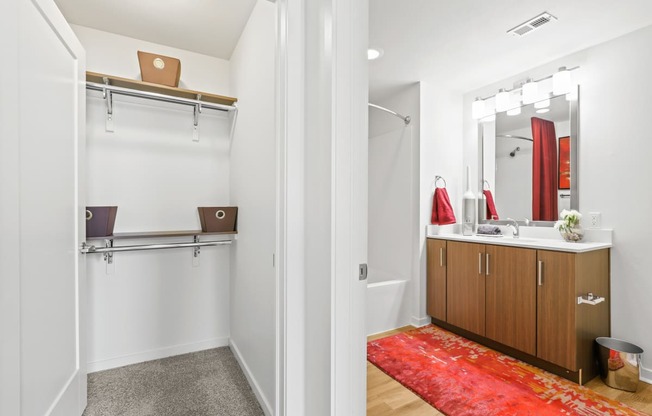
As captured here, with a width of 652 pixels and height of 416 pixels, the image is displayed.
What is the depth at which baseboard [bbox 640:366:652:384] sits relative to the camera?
6.63 ft

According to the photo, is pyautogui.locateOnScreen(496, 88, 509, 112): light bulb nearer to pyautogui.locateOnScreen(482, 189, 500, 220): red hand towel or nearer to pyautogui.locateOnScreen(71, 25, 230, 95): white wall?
pyautogui.locateOnScreen(482, 189, 500, 220): red hand towel

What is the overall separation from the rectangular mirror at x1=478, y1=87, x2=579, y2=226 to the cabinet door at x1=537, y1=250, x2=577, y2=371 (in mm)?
665

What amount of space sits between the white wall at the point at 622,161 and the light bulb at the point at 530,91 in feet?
0.93

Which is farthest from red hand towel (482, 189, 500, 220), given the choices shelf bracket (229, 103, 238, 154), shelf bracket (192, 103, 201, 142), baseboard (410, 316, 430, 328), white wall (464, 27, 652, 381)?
shelf bracket (192, 103, 201, 142)

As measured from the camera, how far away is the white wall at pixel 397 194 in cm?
303

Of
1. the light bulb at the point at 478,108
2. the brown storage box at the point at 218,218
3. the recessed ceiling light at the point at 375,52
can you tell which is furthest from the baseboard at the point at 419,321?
the recessed ceiling light at the point at 375,52

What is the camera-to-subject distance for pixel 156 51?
2383mm

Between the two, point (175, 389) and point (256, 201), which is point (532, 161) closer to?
point (256, 201)

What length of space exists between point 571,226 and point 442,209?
974 millimetres

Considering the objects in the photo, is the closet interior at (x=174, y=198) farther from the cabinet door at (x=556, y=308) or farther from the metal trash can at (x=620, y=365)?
the metal trash can at (x=620, y=365)

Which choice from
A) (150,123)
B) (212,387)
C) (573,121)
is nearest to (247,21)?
(150,123)

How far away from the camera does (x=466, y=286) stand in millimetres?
2641

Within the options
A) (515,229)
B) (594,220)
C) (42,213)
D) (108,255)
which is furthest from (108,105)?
(594,220)

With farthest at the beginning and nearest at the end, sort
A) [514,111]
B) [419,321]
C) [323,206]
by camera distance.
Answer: [419,321] < [514,111] < [323,206]
